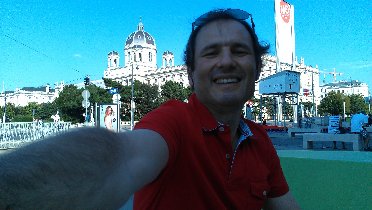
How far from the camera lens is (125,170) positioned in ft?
2.15

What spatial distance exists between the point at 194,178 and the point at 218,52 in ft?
1.59

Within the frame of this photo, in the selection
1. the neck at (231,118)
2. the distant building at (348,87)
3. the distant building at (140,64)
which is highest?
the distant building at (140,64)

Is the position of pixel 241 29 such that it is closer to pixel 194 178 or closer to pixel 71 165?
pixel 194 178

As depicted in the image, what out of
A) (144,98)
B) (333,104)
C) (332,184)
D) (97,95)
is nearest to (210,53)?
(332,184)

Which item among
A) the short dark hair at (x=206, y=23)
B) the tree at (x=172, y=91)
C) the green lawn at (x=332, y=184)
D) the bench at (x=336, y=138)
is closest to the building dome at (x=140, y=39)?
the tree at (x=172, y=91)

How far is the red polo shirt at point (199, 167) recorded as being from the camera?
97 cm

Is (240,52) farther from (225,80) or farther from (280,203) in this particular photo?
(280,203)

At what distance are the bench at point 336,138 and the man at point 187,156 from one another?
8613 millimetres

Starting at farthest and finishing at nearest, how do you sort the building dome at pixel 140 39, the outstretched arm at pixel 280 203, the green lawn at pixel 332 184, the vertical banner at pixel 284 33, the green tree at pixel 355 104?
1. the building dome at pixel 140 39
2. the green tree at pixel 355 104
3. the vertical banner at pixel 284 33
4. the green lawn at pixel 332 184
5. the outstretched arm at pixel 280 203

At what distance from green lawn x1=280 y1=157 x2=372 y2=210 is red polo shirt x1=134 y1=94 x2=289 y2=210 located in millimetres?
2058

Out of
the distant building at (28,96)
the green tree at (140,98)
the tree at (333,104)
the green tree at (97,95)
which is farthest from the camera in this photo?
the distant building at (28,96)

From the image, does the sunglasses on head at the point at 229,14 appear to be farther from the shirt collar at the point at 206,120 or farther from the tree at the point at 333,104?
the tree at the point at 333,104

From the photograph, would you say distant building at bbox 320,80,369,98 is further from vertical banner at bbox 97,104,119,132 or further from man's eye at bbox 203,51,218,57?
man's eye at bbox 203,51,218,57

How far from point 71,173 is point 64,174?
0.03ft
